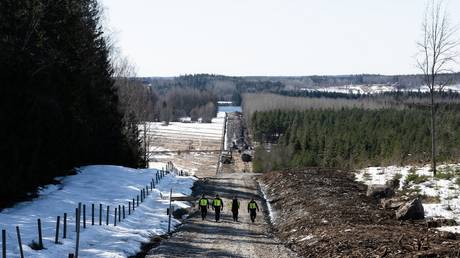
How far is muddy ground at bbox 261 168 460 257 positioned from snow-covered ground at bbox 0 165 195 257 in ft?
21.2

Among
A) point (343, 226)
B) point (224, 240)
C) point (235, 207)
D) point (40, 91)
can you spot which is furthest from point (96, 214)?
point (343, 226)

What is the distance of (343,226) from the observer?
72.8 feet

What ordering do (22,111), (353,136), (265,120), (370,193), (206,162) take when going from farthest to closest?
(265,120)
(206,162)
(353,136)
(370,193)
(22,111)

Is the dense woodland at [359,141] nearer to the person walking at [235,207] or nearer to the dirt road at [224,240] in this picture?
the person walking at [235,207]

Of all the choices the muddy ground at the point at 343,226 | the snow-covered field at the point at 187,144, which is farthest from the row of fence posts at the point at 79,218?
the snow-covered field at the point at 187,144

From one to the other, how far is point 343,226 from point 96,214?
11949mm

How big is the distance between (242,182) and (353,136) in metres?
35.2

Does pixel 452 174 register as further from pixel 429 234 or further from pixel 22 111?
pixel 22 111

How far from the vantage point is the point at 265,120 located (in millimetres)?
140125

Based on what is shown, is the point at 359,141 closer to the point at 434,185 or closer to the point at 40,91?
the point at 434,185

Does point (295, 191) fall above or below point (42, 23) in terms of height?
below

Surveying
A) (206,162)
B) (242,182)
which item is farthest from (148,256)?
(206,162)

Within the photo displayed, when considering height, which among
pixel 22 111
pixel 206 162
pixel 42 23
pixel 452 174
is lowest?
pixel 206 162

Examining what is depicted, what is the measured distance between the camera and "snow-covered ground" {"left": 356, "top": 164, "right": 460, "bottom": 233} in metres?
23.8
